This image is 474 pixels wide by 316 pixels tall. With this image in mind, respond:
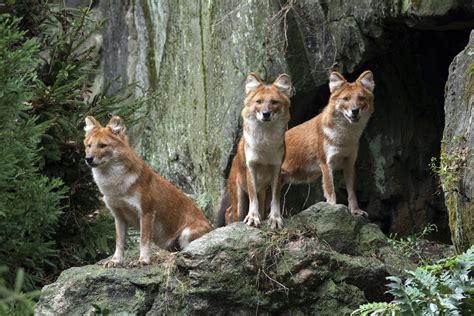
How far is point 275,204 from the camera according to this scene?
930 centimetres

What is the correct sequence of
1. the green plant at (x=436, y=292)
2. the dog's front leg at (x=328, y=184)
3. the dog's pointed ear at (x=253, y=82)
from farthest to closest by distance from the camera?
1. the dog's front leg at (x=328, y=184)
2. the dog's pointed ear at (x=253, y=82)
3. the green plant at (x=436, y=292)

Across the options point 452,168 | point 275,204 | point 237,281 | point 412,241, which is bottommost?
point 412,241

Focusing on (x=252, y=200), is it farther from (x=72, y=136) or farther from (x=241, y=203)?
(x=72, y=136)

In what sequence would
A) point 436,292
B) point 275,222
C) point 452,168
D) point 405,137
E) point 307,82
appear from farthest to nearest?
point 405,137 → point 307,82 → point 275,222 → point 452,168 → point 436,292

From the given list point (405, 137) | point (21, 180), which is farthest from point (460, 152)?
point (21, 180)

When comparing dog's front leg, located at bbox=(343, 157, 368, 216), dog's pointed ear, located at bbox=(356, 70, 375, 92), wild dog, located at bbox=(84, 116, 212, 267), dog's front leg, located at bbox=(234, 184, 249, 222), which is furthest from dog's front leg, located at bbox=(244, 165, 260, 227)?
dog's pointed ear, located at bbox=(356, 70, 375, 92)

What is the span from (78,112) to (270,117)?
10.9ft

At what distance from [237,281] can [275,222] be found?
3.13 feet

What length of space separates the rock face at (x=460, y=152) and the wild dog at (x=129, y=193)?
2762 millimetres

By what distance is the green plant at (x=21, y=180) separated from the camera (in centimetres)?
988

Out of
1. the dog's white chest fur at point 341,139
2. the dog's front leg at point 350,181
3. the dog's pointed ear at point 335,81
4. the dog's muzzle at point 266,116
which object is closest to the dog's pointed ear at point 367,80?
the dog's pointed ear at point 335,81

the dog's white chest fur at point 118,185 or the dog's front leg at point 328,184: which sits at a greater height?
the dog's white chest fur at point 118,185

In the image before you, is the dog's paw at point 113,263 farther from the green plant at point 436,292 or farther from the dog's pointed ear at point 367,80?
the dog's pointed ear at point 367,80

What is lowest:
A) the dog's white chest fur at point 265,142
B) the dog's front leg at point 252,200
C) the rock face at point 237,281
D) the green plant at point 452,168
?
the rock face at point 237,281
